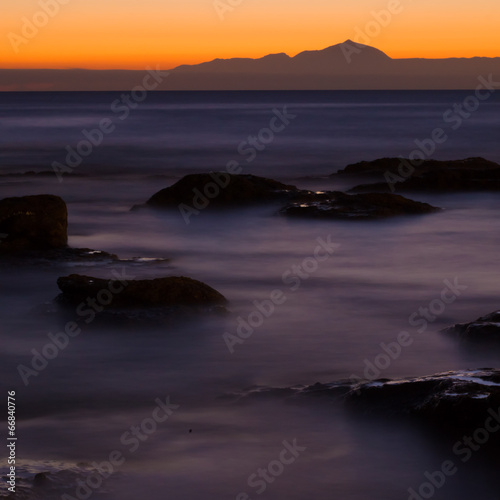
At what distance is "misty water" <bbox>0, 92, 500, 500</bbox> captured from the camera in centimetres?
658

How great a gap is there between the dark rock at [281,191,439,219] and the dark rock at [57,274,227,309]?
8596mm

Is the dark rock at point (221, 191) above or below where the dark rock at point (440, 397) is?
above

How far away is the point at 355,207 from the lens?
1938 cm

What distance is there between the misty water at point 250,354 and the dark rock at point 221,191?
0.65m

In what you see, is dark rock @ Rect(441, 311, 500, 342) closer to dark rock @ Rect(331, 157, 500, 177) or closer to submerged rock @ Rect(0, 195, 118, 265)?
submerged rock @ Rect(0, 195, 118, 265)

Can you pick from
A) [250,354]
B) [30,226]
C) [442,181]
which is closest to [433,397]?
[250,354]

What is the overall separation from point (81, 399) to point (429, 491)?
3.40 m

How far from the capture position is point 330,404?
773 centimetres

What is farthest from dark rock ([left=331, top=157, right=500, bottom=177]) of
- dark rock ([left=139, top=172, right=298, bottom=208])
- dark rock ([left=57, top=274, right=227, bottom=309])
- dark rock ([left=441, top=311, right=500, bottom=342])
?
dark rock ([left=441, top=311, right=500, bottom=342])

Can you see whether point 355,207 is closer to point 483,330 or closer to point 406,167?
point 406,167

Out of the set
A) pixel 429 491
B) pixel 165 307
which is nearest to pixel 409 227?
pixel 165 307

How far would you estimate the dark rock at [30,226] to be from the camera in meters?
14.0

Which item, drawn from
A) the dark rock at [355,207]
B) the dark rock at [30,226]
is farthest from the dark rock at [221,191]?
the dark rock at [30,226]

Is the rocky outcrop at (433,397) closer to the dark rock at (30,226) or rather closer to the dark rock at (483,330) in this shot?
the dark rock at (483,330)
